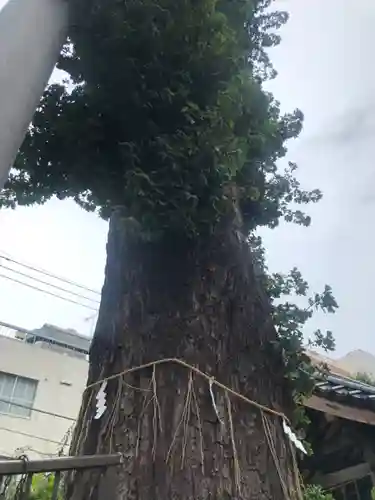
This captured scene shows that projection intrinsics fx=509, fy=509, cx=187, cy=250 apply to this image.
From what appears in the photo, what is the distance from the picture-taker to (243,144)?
8.93 feet

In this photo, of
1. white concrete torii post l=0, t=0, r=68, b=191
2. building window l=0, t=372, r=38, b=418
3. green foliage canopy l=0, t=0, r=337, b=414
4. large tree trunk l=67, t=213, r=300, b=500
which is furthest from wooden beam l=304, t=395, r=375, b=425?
building window l=0, t=372, r=38, b=418

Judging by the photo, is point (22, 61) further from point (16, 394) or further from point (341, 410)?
point (16, 394)

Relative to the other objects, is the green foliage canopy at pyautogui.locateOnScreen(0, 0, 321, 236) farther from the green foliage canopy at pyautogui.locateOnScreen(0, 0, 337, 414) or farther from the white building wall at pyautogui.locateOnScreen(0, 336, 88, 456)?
the white building wall at pyautogui.locateOnScreen(0, 336, 88, 456)

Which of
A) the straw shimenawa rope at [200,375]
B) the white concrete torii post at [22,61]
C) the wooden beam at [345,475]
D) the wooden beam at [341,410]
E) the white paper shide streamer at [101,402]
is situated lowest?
the wooden beam at [345,475]

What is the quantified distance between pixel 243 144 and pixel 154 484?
1.73 meters

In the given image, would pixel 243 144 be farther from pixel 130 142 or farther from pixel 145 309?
pixel 145 309

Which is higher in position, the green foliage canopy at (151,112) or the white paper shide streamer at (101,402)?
the green foliage canopy at (151,112)

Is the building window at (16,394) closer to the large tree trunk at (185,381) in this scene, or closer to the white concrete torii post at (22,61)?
the large tree trunk at (185,381)

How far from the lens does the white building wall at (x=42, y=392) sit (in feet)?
33.7

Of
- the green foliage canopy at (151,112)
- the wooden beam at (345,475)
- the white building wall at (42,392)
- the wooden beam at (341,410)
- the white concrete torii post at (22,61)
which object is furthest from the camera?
the white building wall at (42,392)

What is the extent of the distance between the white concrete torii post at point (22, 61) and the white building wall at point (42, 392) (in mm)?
9322

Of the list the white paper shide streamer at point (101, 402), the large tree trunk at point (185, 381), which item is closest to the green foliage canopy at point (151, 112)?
the large tree trunk at point (185, 381)

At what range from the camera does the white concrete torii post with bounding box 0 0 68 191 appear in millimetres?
1543


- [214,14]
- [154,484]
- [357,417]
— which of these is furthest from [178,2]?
[357,417]
